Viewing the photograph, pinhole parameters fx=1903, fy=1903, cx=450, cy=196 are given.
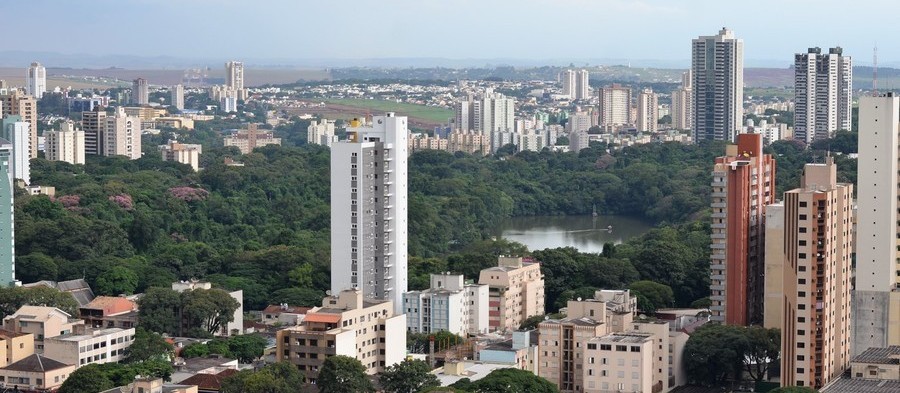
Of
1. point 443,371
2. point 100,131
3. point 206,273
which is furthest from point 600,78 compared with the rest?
point 443,371

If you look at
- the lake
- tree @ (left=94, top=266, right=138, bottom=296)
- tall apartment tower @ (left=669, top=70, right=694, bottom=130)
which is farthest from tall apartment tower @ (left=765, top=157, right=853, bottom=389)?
tall apartment tower @ (left=669, top=70, right=694, bottom=130)

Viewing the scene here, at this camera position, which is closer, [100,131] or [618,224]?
[618,224]

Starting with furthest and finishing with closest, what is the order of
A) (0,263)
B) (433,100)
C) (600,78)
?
1. (600,78)
2. (433,100)
3. (0,263)

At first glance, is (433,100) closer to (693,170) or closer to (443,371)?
(693,170)

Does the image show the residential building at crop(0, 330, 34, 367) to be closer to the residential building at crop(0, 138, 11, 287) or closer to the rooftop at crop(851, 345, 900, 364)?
the residential building at crop(0, 138, 11, 287)

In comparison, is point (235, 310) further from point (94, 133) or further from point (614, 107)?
point (614, 107)
